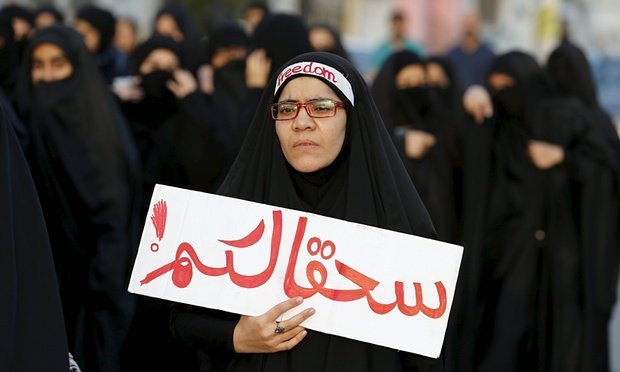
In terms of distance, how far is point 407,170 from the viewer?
206 inches

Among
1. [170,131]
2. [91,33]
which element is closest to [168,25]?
[91,33]

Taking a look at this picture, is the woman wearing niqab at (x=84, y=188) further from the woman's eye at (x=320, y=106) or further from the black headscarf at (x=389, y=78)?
the woman's eye at (x=320, y=106)

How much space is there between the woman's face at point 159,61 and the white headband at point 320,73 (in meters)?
3.74

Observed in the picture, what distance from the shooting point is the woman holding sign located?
10.1ft

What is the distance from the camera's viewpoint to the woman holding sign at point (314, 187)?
3.07 metres

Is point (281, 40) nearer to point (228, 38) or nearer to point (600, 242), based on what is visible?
point (600, 242)

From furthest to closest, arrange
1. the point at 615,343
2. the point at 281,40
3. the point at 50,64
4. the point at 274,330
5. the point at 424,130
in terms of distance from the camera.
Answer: the point at 615,343 → the point at 424,130 → the point at 281,40 → the point at 50,64 → the point at 274,330

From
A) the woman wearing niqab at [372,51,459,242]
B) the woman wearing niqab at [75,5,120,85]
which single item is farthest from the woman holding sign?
the woman wearing niqab at [75,5,120,85]

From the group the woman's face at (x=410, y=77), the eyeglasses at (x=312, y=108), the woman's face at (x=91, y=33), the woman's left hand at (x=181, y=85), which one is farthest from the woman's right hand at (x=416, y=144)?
the eyeglasses at (x=312, y=108)

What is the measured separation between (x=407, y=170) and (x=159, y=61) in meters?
2.15

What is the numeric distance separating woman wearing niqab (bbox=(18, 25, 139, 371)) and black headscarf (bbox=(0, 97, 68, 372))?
229 cm

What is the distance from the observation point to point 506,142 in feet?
21.5

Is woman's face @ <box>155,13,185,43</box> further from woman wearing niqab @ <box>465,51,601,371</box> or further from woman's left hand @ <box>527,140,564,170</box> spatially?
woman's left hand @ <box>527,140,564,170</box>

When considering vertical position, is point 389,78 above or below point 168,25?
below
